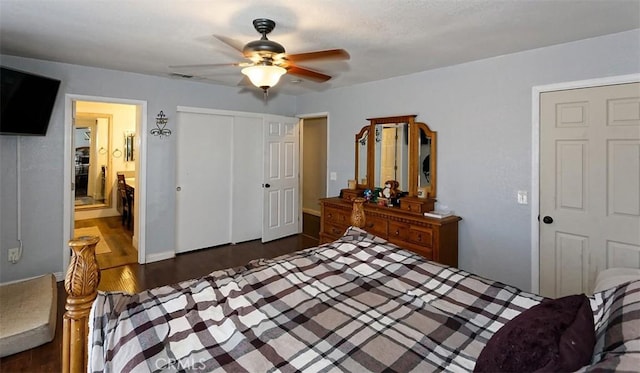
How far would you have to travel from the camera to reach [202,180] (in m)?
4.63

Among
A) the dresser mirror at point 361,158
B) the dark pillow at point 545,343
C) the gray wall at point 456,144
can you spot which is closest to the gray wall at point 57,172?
the gray wall at point 456,144

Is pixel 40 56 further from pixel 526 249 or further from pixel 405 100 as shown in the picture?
pixel 526 249

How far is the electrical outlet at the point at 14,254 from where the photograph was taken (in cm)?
337

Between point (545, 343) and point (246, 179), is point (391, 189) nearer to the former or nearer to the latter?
point (246, 179)

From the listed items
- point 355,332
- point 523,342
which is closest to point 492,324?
point 523,342

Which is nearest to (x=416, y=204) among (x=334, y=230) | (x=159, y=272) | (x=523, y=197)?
(x=523, y=197)

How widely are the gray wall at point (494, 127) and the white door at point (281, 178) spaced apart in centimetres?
206

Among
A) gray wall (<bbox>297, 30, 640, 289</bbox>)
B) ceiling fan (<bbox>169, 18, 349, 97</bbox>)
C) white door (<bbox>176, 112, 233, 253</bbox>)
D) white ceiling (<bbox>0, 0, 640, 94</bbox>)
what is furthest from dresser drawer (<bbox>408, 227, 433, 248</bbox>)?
white door (<bbox>176, 112, 233, 253</bbox>)

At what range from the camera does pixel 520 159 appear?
2.95 m

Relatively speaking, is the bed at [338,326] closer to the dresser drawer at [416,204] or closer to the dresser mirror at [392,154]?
the dresser drawer at [416,204]

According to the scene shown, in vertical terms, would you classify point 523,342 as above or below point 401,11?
below

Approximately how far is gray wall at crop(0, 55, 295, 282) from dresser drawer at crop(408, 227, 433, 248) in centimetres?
307

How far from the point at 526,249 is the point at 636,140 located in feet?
3.80

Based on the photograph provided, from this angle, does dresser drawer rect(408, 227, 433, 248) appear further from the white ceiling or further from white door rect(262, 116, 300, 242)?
white door rect(262, 116, 300, 242)
